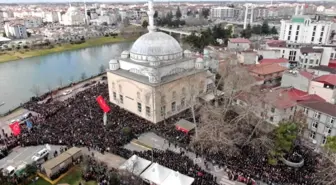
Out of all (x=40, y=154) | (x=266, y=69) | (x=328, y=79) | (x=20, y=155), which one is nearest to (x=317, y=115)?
(x=328, y=79)

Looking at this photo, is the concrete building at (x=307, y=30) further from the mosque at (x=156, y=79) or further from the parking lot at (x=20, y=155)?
the parking lot at (x=20, y=155)

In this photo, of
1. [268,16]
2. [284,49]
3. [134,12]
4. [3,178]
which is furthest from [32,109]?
[268,16]

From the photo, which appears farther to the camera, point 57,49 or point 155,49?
point 57,49

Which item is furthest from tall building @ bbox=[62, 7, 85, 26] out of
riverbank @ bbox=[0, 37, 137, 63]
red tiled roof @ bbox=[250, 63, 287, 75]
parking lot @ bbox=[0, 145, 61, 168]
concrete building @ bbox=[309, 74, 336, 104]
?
concrete building @ bbox=[309, 74, 336, 104]

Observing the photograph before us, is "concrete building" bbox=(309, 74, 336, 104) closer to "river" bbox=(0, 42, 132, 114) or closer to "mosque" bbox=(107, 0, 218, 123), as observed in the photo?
"mosque" bbox=(107, 0, 218, 123)

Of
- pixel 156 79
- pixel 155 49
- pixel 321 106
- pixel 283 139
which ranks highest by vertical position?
pixel 155 49

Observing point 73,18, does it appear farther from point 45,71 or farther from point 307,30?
point 307,30

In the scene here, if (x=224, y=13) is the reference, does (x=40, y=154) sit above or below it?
below

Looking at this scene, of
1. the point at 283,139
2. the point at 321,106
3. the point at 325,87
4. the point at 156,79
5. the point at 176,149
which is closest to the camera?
the point at 283,139
